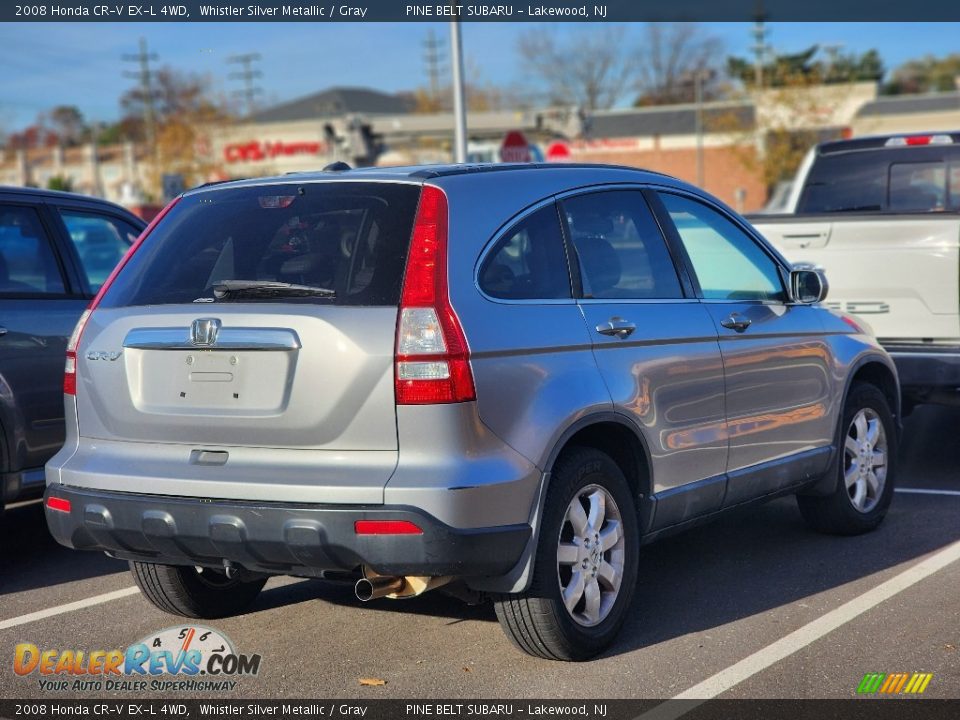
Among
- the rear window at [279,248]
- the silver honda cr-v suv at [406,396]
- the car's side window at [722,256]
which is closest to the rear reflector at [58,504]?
the silver honda cr-v suv at [406,396]

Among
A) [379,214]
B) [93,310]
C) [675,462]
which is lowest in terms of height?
[675,462]

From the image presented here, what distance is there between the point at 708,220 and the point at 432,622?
90.3 inches


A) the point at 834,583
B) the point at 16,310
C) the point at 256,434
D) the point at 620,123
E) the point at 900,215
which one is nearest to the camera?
the point at 256,434

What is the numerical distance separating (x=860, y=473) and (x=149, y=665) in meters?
3.81

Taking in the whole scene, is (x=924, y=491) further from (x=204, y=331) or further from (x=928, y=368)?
(x=204, y=331)

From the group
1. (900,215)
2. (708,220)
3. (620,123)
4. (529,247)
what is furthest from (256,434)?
(620,123)

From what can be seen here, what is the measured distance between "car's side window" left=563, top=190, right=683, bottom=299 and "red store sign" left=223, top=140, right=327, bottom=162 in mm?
65941

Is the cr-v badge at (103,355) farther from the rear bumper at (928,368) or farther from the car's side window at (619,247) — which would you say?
the rear bumper at (928,368)

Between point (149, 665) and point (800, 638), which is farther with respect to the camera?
point (800, 638)

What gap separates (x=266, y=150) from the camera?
239 ft

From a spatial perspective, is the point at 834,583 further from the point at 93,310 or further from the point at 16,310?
the point at 16,310

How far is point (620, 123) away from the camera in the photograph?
73.4m

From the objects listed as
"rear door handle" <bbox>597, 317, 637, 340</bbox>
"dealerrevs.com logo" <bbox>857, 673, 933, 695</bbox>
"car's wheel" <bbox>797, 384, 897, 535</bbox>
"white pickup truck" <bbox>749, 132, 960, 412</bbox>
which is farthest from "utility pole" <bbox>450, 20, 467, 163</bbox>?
"dealerrevs.com logo" <bbox>857, 673, 933, 695</bbox>

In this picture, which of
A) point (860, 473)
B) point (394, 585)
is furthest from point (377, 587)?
point (860, 473)
